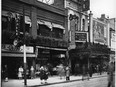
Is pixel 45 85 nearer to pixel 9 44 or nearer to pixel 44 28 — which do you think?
pixel 9 44

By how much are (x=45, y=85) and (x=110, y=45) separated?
30295 millimetres

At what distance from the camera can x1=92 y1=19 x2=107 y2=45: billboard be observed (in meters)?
40.1

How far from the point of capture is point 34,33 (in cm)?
2708

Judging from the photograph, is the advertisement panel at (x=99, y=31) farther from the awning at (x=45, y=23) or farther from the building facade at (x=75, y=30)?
the awning at (x=45, y=23)

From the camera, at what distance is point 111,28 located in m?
48.2

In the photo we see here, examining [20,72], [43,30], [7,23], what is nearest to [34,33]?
[43,30]

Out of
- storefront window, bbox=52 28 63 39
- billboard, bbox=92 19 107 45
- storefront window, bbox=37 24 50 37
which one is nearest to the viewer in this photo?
storefront window, bbox=37 24 50 37

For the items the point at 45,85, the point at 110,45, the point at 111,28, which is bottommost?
the point at 45,85

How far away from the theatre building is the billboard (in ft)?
28.8

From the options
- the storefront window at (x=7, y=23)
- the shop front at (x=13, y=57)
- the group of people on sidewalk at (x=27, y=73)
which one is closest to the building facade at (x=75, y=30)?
the shop front at (x=13, y=57)

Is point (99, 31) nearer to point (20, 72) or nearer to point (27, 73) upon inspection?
point (27, 73)

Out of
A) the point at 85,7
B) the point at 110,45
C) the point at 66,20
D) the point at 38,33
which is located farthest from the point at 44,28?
the point at 110,45

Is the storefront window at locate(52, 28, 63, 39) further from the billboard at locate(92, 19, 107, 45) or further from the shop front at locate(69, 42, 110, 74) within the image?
the billboard at locate(92, 19, 107, 45)

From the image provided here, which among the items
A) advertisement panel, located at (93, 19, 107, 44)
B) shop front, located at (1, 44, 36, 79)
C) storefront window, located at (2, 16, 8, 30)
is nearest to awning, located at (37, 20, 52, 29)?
shop front, located at (1, 44, 36, 79)
